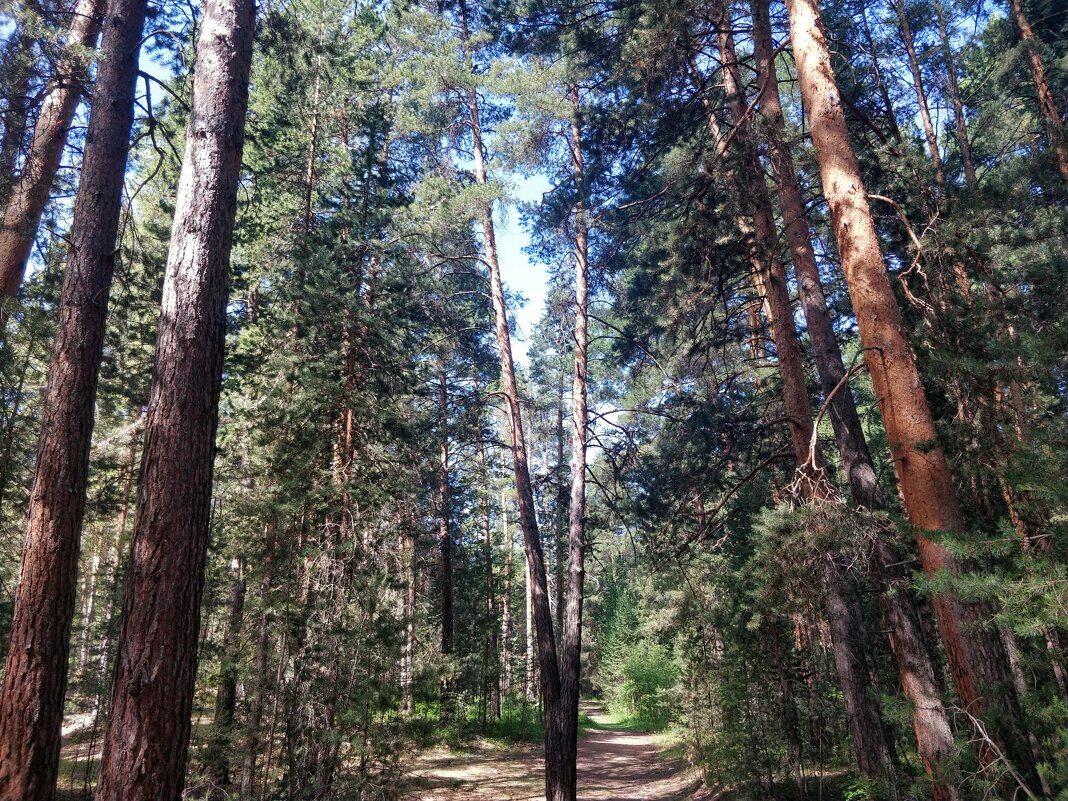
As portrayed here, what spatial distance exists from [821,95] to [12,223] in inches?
328

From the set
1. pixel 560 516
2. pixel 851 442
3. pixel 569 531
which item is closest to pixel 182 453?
pixel 851 442

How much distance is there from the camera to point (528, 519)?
9969mm

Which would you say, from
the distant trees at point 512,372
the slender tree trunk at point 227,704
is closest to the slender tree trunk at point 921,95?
the distant trees at point 512,372

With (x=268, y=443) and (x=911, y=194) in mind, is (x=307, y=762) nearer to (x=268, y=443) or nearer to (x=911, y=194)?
(x=268, y=443)

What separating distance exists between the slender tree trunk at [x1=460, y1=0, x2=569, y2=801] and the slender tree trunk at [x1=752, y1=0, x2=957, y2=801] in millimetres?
5066

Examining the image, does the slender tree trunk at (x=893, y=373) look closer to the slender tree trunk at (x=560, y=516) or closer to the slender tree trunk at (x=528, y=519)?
the slender tree trunk at (x=528, y=519)

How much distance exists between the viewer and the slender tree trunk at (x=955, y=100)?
1120 centimetres

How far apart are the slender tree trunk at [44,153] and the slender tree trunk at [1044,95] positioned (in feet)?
45.2

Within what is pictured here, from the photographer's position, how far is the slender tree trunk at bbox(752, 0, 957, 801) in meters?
4.49

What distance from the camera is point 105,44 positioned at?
6152 millimetres

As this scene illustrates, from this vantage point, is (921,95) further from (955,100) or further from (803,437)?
(803,437)

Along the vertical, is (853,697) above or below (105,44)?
below

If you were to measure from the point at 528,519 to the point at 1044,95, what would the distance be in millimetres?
12451

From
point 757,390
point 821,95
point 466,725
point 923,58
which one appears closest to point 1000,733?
point 821,95
